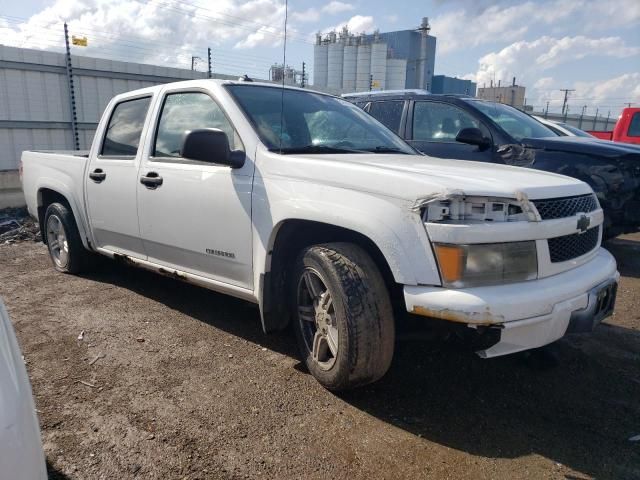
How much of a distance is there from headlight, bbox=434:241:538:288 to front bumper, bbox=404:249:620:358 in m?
0.04

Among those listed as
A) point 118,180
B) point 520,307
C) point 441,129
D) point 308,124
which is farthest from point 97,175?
point 441,129

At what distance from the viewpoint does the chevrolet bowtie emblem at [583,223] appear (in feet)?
8.80

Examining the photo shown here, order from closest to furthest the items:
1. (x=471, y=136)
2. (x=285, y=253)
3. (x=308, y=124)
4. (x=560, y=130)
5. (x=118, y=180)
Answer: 1. (x=285, y=253)
2. (x=308, y=124)
3. (x=118, y=180)
4. (x=471, y=136)
5. (x=560, y=130)

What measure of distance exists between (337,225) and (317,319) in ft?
1.94

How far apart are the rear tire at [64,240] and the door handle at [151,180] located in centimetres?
155

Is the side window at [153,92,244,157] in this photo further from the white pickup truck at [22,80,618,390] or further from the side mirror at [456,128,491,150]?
the side mirror at [456,128,491,150]

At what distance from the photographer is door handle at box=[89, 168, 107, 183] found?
170 inches

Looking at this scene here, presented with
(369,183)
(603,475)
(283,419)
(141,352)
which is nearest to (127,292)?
(141,352)

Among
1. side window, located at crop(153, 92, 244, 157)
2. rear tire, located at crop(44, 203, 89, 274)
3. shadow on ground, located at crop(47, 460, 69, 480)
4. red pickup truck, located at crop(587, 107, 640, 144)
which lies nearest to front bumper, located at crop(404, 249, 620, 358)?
shadow on ground, located at crop(47, 460, 69, 480)

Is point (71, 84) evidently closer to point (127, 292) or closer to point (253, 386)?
point (127, 292)

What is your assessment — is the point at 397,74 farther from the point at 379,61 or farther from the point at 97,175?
the point at 97,175

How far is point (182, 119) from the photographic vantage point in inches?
149

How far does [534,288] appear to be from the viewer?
7.84ft

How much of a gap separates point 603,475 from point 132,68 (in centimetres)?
1094
